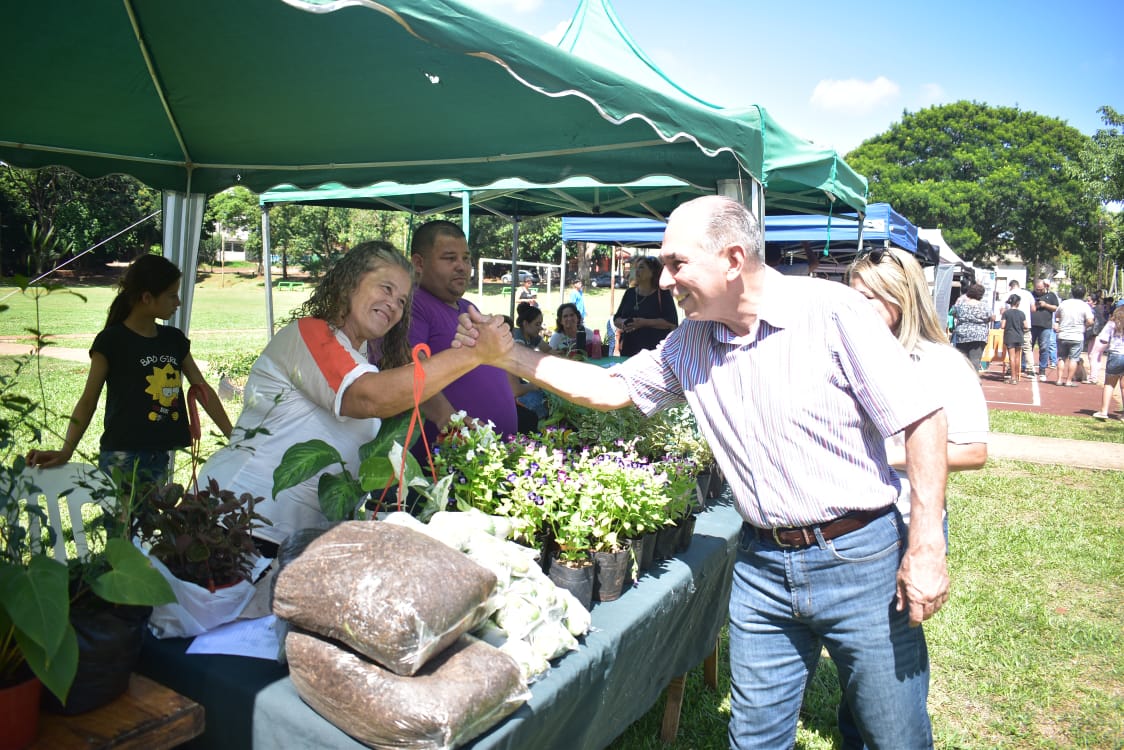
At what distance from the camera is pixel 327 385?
1981 mm

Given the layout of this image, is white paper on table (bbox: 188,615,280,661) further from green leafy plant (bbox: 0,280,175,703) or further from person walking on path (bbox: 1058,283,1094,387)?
person walking on path (bbox: 1058,283,1094,387)

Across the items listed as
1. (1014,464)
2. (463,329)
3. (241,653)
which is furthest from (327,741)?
(1014,464)

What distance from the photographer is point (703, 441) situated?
10.7 feet

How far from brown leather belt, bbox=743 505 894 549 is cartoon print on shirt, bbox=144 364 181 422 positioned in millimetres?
2861

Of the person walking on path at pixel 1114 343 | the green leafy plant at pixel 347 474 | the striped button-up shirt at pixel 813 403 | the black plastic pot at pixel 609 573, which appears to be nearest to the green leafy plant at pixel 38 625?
the green leafy plant at pixel 347 474

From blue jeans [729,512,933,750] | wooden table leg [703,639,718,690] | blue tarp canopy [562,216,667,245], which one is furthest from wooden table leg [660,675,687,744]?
blue tarp canopy [562,216,667,245]

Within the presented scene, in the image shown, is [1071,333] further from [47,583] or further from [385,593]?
[47,583]

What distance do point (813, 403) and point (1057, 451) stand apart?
855cm

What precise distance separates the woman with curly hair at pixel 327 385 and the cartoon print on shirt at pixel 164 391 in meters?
1.55

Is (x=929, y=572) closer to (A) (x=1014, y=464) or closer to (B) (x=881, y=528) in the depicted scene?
(B) (x=881, y=528)

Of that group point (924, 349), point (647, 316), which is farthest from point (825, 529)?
point (647, 316)

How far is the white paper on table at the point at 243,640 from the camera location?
1629 mm

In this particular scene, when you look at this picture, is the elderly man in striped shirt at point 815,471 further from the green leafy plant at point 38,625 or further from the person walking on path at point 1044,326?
the person walking on path at point 1044,326

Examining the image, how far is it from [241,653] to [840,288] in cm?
169
